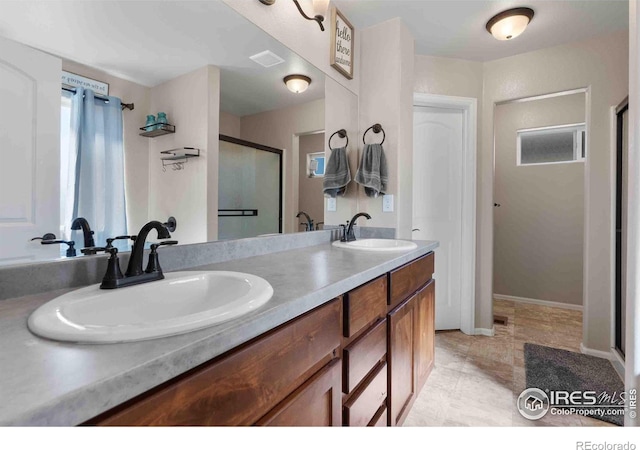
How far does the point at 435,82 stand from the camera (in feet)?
8.54

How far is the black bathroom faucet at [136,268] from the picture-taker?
76cm

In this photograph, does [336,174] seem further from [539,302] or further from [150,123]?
[539,302]

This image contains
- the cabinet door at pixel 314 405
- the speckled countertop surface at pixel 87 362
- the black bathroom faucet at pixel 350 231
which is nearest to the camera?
the speckled countertop surface at pixel 87 362

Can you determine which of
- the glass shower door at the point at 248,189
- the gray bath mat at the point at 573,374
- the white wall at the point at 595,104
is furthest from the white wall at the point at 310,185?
the white wall at the point at 595,104

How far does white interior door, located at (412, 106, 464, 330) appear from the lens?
271cm

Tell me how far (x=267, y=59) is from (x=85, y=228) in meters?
1.11

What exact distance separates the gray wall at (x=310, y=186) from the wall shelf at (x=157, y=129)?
82 cm

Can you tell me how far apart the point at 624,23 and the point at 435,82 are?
123cm

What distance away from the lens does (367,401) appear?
1.11 m

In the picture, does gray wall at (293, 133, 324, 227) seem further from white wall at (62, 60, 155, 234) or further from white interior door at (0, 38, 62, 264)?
white interior door at (0, 38, 62, 264)

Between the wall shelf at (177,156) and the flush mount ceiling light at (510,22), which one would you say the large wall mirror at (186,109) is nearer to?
the wall shelf at (177,156)

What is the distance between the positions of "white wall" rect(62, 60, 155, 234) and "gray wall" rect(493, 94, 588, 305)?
3594 millimetres
